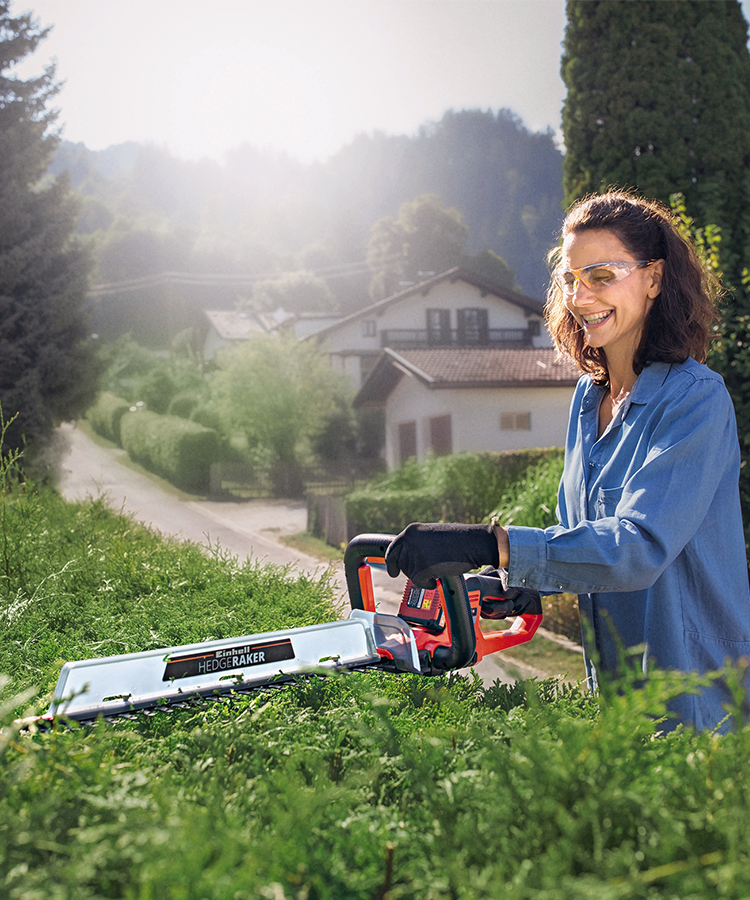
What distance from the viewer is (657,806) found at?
510mm

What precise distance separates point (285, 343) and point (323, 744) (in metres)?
14.8

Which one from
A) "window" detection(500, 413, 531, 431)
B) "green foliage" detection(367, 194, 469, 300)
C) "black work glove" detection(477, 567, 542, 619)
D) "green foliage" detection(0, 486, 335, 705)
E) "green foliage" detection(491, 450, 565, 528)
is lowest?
"window" detection(500, 413, 531, 431)

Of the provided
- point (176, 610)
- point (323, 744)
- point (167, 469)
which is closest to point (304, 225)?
point (167, 469)

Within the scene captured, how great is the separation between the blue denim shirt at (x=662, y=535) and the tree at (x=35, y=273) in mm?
7028

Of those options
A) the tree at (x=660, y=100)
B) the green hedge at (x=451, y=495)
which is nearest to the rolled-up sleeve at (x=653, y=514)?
the tree at (x=660, y=100)

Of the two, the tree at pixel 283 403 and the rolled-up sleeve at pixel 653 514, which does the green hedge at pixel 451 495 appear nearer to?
the tree at pixel 283 403

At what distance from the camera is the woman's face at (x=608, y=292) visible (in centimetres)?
119

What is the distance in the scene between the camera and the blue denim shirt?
36.0 inches

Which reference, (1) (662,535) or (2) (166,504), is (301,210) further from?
(1) (662,535)

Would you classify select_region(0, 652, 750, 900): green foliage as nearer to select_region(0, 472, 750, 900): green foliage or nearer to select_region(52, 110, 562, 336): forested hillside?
select_region(0, 472, 750, 900): green foliage

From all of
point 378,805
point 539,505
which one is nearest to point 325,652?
point 378,805

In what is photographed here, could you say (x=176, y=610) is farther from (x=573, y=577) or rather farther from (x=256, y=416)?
(x=256, y=416)

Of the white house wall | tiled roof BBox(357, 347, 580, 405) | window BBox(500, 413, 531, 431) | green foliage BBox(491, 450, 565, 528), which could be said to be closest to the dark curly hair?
green foliage BBox(491, 450, 565, 528)

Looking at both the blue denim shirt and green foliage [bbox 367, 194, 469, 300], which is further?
green foliage [bbox 367, 194, 469, 300]
